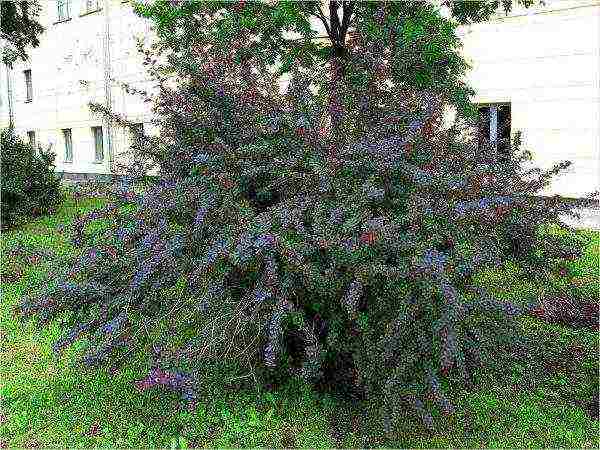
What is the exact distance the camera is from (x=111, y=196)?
4.06 metres

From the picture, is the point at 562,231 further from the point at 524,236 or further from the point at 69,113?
the point at 69,113

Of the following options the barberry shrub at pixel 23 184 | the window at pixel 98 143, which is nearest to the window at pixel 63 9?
the window at pixel 98 143

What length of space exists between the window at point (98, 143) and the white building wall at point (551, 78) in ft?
45.1

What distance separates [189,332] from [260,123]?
1257 mm

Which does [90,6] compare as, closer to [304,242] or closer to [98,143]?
[98,143]

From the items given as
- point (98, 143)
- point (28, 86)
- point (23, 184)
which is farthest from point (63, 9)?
point (23, 184)

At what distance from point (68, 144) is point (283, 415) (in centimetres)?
2173

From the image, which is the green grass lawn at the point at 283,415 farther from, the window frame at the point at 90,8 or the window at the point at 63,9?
the window at the point at 63,9

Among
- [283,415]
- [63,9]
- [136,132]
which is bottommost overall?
[283,415]

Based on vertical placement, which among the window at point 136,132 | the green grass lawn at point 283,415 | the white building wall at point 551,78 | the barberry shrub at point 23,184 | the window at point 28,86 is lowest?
the green grass lawn at point 283,415

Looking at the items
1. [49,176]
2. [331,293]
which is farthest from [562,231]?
[49,176]

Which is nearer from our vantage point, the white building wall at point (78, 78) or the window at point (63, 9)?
the white building wall at point (78, 78)

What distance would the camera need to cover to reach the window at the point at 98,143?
20.8 meters

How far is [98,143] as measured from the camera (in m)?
21.0
